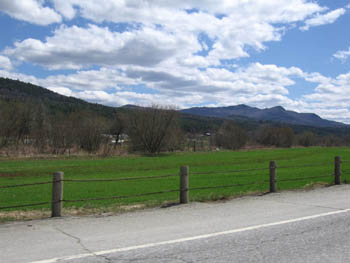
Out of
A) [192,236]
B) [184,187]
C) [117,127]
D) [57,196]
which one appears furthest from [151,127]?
[192,236]

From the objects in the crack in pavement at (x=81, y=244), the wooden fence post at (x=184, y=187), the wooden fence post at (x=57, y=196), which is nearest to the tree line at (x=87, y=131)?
the wooden fence post at (x=184, y=187)

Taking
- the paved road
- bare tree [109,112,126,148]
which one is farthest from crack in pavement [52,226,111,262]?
bare tree [109,112,126,148]

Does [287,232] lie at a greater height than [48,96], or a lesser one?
lesser

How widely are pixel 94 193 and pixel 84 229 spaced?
1016 centimetres

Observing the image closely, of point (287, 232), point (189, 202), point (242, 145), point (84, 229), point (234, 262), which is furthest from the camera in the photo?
point (242, 145)

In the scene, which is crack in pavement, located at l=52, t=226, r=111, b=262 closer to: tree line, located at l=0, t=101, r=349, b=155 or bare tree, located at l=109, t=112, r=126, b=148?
tree line, located at l=0, t=101, r=349, b=155

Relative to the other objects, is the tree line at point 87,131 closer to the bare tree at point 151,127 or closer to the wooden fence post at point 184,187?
the bare tree at point 151,127

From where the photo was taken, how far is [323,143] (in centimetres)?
14750

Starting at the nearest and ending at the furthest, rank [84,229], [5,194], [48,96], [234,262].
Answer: [234,262] → [84,229] → [5,194] → [48,96]

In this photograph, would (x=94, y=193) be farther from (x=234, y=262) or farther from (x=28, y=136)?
(x=28, y=136)

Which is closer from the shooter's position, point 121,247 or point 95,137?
point 121,247

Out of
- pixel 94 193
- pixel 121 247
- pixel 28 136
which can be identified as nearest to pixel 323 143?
pixel 28 136

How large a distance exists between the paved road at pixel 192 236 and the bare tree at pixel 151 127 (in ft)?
181

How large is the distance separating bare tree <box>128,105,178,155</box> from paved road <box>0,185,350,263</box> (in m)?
55.3
